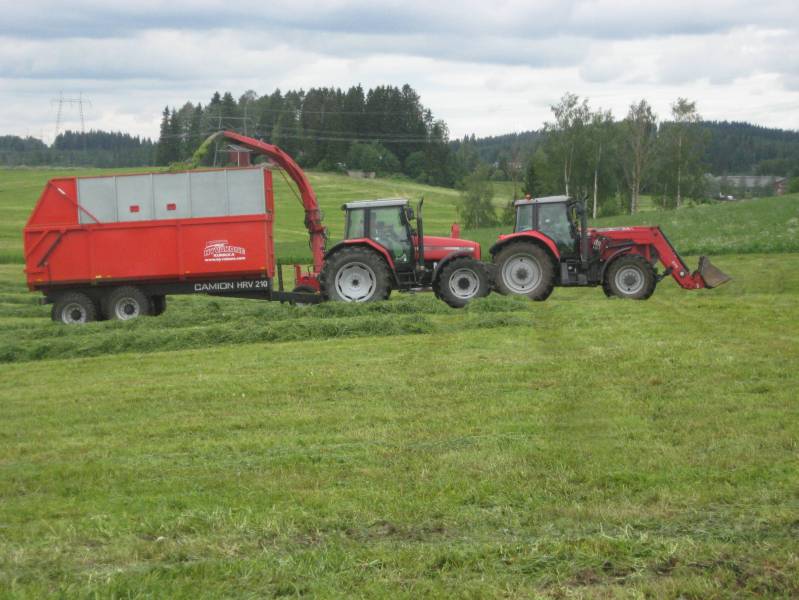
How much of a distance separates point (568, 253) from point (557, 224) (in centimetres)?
62

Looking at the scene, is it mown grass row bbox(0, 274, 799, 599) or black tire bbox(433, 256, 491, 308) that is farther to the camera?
black tire bbox(433, 256, 491, 308)

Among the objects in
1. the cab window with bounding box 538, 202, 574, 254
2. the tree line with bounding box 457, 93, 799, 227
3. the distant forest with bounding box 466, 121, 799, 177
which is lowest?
the cab window with bounding box 538, 202, 574, 254

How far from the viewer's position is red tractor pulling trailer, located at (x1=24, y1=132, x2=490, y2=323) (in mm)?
18359

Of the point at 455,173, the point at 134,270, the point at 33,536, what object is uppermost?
the point at 455,173

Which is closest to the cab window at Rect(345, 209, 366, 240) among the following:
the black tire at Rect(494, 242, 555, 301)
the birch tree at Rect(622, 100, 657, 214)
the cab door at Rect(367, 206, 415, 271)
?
the cab door at Rect(367, 206, 415, 271)

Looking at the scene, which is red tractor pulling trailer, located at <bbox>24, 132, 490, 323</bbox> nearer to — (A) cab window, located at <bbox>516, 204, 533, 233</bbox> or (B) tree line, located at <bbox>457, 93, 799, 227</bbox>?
(A) cab window, located at <bbox>516, 204, 533, 233</bbox>

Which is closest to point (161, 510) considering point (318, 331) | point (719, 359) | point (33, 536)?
point (33, 536)

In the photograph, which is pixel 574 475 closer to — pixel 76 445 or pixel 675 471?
pixel 675 471

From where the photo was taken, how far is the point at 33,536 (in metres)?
5.74

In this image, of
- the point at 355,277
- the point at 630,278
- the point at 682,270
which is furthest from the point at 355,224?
the point at 682,270

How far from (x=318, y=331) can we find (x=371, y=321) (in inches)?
34.9

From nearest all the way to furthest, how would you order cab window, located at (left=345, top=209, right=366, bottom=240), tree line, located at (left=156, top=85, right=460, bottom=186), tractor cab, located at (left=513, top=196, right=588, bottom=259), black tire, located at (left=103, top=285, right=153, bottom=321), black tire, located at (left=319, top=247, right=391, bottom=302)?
black tire, located at (left=319, top=247, right=391, bottom=302) → cab window, located at (left=345, top=209, right=366, bottom=240) → tractor cab, located at (left=513, top=196, right=588, bottom=259) → black tire, located at (left=103, top=285, right=153, bottom=321) → tree line, located at (left=156, top=85, right=460, bottom=186)

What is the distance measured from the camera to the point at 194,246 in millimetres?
18547

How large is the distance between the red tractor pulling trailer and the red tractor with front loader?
2.41 ft
